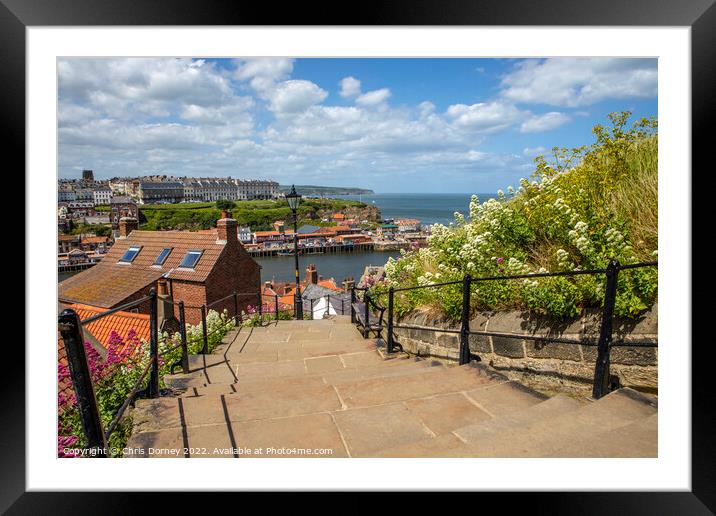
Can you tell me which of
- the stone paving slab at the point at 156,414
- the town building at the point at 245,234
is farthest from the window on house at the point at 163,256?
the stone paving slab at the point at 156,414

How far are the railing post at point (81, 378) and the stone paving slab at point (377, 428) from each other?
113cm

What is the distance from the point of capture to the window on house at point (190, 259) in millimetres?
14364

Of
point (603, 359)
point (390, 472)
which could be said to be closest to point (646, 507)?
point (603, 359)

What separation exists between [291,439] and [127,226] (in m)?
14.4

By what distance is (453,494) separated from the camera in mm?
1806

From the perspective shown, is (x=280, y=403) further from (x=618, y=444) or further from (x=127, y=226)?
(x=127, y=226)

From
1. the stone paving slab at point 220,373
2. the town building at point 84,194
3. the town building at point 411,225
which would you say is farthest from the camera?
the town building at point 411,225

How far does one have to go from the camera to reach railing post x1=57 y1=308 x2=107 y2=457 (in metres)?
1.49

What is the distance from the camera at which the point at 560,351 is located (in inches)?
104

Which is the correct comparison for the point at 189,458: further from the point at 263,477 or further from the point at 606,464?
the point at 606,464

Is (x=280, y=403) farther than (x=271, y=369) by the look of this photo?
No

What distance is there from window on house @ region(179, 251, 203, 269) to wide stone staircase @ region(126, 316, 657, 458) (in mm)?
12075

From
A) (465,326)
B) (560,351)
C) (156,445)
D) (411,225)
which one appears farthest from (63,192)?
(411,225)

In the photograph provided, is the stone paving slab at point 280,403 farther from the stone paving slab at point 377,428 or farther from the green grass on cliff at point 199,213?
the green grass on cliff at point 199,213
